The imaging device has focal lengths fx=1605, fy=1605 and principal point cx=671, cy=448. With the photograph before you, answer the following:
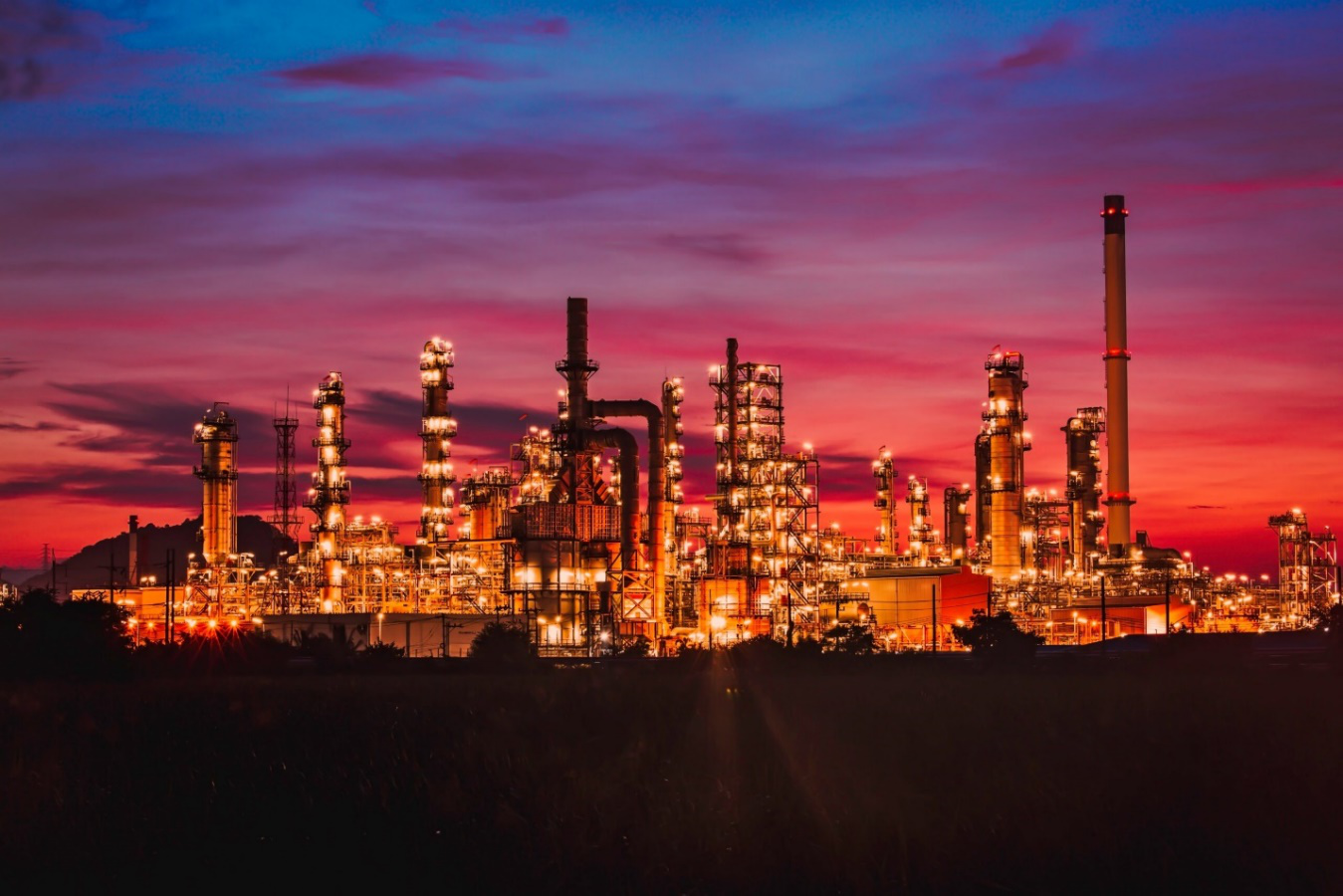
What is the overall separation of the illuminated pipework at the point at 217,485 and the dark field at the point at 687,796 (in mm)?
70687

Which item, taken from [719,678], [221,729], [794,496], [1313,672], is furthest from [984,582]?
[221,729]

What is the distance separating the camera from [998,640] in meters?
59.5

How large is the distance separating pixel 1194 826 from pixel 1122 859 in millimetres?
1470

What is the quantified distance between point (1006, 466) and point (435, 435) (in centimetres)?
3385

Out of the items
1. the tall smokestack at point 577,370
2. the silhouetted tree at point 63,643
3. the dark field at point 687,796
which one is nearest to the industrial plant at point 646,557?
the tall smokestack at point 577,370

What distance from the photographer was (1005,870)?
55.7 feet

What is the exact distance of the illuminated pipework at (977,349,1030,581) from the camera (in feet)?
309

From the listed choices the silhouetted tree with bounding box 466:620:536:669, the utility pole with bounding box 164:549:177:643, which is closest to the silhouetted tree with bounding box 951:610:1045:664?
the silhouetted tree with bounding box 466:620:536:669

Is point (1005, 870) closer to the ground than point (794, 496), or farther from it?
closer to the ground

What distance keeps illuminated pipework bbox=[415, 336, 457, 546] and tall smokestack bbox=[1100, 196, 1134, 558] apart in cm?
4024

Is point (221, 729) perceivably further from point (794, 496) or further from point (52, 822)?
point (794, 496)

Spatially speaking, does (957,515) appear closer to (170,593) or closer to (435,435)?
(435,435)

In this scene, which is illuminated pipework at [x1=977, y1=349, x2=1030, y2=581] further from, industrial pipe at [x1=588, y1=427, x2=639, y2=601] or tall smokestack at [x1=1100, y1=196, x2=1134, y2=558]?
industrial pipe at [x1=588, y1=427, x2=639, y2=601]

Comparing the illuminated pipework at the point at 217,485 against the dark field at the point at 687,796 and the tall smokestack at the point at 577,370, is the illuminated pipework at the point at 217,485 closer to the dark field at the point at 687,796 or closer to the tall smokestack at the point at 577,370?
the tall smokestack at the point at 577,370
